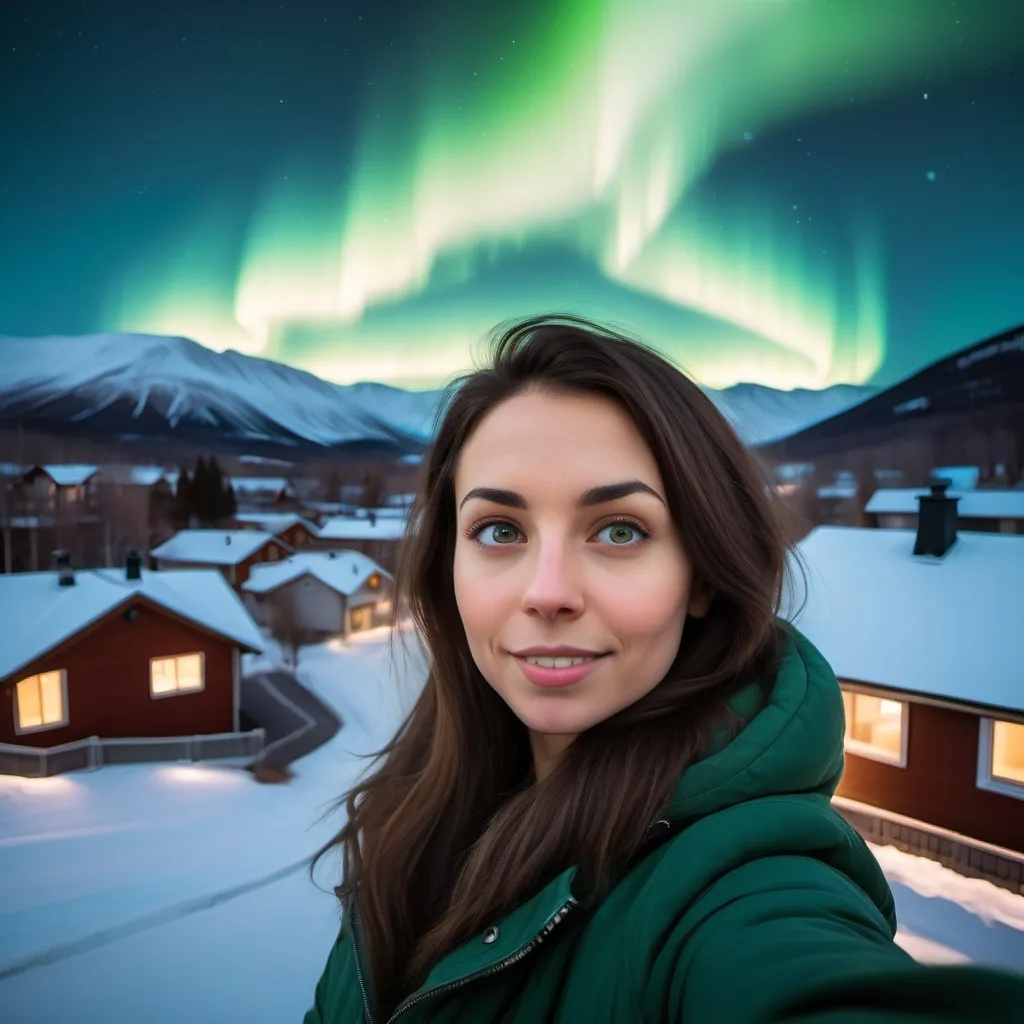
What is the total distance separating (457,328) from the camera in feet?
4.56

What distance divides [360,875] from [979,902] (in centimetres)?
98

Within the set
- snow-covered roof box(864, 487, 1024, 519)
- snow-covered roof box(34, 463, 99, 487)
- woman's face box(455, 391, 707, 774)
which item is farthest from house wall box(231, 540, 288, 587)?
snow-covered roof box(864, 487, 1024, 519)

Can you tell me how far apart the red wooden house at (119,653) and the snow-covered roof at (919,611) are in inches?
47.1

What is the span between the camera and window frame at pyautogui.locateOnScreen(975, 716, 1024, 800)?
1028 millimetres

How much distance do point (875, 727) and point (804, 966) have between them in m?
1.29

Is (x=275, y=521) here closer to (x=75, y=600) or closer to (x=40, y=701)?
(x=75, y=600)

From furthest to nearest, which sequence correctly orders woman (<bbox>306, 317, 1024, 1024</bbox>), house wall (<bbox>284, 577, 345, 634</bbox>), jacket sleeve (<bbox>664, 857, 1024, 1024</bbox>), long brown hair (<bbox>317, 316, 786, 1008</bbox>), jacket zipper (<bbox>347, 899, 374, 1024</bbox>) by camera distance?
1. house wall (<bbox>284, 577, 345, 634</bbox>)
2. jacket zipper (<bbox>347, 899, 374, 1024</bbox>)
3. long brown hair (<bbox>317, 316, 786, 1008</bbox>)
4. woman (<bbox>306, 317, 1024, 1024</bbox>)
5. jacket sleeve (<bbox>664, 857, 1024, 1024</bbox>)

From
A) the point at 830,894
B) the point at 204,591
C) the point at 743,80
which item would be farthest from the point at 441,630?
the point at 743,80

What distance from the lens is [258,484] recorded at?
1.40 metres

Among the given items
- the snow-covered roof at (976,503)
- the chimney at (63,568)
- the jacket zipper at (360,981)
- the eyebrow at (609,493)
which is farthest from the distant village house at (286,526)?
the snow-covered roof at (976,503)

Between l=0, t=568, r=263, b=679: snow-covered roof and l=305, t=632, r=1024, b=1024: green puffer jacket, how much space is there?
3.16 feet

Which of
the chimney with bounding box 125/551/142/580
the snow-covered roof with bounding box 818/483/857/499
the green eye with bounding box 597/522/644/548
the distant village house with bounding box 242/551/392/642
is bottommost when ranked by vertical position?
the distant village house with bounding box 242/551/392/642

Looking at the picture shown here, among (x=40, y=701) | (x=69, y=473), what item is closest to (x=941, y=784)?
(x=40, y=701)

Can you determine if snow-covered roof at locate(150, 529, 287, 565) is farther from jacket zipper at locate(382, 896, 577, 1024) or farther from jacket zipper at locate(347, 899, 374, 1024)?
jacket zipper at locate(382, 896, 577, 1024)
